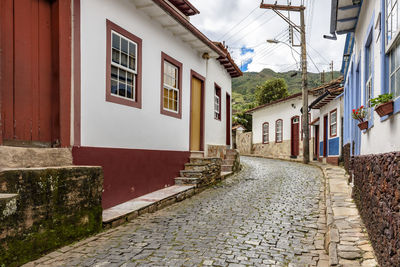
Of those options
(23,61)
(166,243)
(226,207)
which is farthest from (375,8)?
(23,61)

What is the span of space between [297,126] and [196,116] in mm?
12278

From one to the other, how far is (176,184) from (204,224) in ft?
10.7

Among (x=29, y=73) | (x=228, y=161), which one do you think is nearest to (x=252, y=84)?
(x=228, y=161)

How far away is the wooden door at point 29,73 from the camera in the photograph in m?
4.00

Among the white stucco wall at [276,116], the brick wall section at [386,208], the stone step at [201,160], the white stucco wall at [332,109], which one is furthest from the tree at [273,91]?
the brick wall section at [386,208]

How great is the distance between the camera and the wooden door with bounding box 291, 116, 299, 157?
2045 cm

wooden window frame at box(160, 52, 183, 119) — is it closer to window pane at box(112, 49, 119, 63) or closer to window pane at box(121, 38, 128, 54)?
window pane at box(121, 38, 128, 54)

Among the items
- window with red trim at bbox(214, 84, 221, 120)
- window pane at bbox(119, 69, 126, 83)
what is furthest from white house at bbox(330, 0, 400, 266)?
window with red trim at bbox(214, 84, 221, 120)

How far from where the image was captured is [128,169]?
622 cm

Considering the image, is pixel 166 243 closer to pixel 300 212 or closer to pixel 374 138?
pixel 300 212

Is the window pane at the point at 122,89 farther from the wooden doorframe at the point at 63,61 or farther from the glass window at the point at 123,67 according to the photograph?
the wooden doorframe at the point at 63,61

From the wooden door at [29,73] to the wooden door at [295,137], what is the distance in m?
18.0

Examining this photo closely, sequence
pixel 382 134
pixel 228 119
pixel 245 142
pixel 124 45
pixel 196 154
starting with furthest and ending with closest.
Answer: pixel 245 142, pixel 228 119, pixel 196 154, pixel 124 45, pixel 382 134

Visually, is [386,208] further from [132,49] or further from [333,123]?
[333,123]
